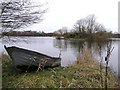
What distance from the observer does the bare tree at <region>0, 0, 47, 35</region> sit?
7.89 m

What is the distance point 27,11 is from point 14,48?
189cm

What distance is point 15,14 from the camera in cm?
810

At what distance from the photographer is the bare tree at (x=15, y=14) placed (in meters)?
7.89

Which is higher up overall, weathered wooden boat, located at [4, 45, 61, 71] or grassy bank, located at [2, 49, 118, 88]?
weathered wooden boat, located at [4, 45, 61, 71]

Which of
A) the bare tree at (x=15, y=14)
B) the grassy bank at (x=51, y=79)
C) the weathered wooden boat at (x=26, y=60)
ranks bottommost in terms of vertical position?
the grassy bank at (x=51, y=79)

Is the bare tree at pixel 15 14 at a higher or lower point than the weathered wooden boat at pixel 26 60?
higher

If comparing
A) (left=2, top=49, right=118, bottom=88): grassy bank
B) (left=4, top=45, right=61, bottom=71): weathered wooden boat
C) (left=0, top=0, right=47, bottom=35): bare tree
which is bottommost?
(left=2, top=49, right=118, bottom=88): grassy bank

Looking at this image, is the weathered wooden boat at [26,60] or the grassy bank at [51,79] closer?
the grassy bank at [51,79]

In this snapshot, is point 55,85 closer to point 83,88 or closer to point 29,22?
point 83,88

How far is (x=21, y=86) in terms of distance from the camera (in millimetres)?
6832

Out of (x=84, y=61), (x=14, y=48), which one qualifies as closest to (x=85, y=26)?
(x=84, y=61)

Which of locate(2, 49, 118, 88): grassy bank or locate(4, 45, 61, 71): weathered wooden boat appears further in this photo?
locate(4, 45, 61, 71): weathered wooden boat

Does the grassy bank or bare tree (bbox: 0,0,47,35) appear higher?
bare tree (bbox: 0,0,47,35)

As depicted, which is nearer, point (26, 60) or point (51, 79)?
point (51, 79)
